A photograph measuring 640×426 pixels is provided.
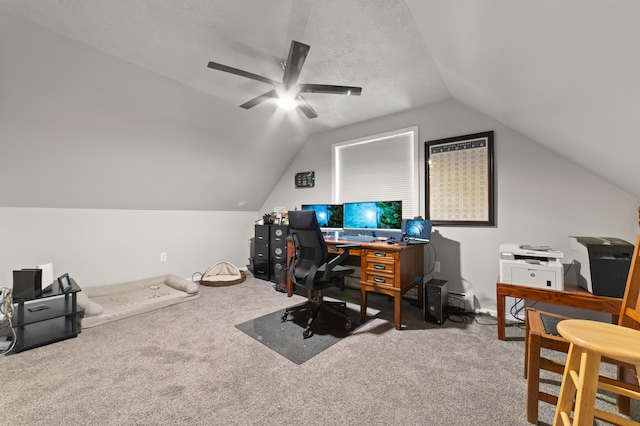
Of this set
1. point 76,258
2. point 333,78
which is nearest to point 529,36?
point 333,78

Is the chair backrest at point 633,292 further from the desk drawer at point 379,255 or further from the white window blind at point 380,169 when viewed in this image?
the white window blind at point 380,169

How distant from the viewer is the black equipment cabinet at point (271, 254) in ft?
13.2

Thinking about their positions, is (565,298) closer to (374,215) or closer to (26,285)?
(374,215)

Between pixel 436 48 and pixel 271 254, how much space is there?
3.49m

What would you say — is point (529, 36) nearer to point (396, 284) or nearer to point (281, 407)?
point (396, 284)

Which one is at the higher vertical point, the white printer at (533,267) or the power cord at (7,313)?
the white printer at (533,267)

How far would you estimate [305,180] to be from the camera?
15.0ft

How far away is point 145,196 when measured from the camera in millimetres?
3678

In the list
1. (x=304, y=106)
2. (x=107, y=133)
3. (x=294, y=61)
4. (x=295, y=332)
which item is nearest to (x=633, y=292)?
(x=295, y=332)

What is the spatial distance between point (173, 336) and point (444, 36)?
10.9 ft

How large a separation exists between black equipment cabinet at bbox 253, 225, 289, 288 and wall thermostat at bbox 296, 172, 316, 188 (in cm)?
93

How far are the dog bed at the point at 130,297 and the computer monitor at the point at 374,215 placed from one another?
231 centimetres

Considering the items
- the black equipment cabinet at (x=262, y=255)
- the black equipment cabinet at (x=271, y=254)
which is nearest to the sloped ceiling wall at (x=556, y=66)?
the black equipment cabinet at (x=271, y=254)

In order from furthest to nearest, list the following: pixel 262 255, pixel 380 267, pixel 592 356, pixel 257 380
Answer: pixel 262 255, pixel 380 267, pixel 257 380, pixel 592 356
